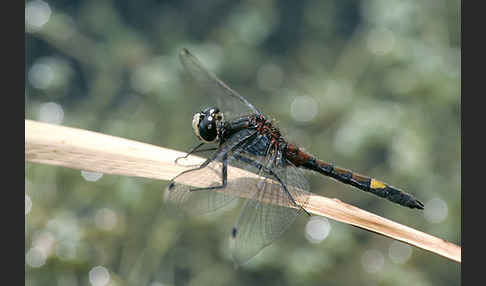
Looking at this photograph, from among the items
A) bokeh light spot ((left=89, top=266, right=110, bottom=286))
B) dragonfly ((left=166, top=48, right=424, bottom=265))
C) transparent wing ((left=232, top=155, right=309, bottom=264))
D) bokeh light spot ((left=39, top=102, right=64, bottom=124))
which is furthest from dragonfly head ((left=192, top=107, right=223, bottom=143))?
bokeh light spot ((left=39, top=102, right=64, bottom=124))

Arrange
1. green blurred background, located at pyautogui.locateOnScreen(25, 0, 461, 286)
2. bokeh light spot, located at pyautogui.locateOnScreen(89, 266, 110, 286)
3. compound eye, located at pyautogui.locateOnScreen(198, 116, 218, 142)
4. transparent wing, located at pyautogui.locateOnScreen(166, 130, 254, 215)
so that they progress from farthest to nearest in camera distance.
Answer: green blurred background, located at pyautogui.locateOnScreen(25, 0, 461, 286)
bokeh light spot, located at pyautogui.locateOnScreen(89, 266, 110, 286)
compound eye, located at pyautogui.locateOnScreen(198, 116, 218, 142)
transparent wing, located at pyautogui.locateOnScreen(166, 130, 254, 215)

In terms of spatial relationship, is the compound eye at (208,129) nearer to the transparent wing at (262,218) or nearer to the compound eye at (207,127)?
the compound eye at (207,127)

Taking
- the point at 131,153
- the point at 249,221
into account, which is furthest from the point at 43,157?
the point at 249,221

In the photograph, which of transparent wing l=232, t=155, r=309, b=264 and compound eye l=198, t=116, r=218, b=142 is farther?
compound eye l=198, t=116, r=218, b=142

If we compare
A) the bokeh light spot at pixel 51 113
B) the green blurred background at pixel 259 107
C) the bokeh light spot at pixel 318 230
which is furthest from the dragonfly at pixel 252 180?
the bokeh light spot at pixel 51 113

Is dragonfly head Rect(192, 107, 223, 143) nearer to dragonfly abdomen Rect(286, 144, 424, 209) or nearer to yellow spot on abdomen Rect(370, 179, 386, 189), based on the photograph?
dragonfly abdomen Rect(286, 144, 424, 209)

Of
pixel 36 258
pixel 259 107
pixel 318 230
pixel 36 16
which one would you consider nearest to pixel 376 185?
pixel 318 230

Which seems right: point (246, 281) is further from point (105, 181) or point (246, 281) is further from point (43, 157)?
point (43, 157)

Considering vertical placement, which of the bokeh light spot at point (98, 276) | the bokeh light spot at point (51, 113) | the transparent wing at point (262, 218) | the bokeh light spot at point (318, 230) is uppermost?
the bokeh light spot at point (51, 113)
